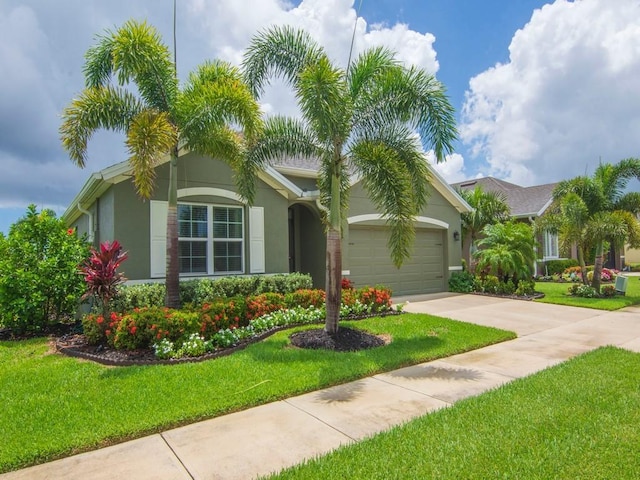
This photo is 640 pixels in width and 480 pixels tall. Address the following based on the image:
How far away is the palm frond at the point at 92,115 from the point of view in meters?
7.64

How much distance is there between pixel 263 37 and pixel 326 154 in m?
2.47

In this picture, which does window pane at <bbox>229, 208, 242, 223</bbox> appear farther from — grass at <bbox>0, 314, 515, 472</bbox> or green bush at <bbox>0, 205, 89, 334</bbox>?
grass at <bbox>0, 314, 515, 472</bbox>

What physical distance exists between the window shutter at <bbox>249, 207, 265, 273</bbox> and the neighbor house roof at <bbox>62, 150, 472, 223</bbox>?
96cm

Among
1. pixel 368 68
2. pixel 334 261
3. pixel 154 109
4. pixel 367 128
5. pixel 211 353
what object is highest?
pixel 368 68

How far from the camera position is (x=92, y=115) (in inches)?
303

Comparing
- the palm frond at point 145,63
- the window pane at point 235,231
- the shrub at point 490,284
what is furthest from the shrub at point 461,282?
the palm frond at point 145,63

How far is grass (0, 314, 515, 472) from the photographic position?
3.87 metres

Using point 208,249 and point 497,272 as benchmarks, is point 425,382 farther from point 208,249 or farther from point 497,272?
point 497,272

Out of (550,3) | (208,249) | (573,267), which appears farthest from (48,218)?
(573,267)

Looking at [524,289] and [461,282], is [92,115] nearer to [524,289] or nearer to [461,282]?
[461,282]

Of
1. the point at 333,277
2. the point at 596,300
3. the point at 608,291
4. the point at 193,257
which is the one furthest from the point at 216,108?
the point at 608,291

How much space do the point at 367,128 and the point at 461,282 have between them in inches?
406

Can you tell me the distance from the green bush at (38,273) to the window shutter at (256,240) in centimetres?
397

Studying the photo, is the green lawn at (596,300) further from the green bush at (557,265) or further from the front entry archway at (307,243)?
the front entry archway at (307,243)
